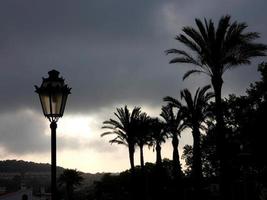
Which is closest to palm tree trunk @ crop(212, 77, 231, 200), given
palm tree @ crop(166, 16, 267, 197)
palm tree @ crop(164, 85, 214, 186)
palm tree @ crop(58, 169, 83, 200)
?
palm tree @ crop(166, 16, 267, 197)

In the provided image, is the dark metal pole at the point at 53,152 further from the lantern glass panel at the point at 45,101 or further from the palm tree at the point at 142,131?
the palm tree at the point at 142,131

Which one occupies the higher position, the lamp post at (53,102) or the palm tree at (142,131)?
the palm tree at (142,131)

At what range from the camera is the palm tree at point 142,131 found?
51969 millimetres

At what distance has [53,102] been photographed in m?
11.5

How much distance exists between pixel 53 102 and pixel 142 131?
1623 inches

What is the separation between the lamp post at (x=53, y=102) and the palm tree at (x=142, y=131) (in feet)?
130

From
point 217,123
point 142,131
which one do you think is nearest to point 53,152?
point 217,123

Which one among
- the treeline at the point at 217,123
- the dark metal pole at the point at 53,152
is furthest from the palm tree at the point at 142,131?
the dark metal pole at the point at 53,152

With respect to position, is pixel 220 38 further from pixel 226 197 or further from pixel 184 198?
pixel 184 198

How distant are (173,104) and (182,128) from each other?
8.83m

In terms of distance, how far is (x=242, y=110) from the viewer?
5378 centimetres

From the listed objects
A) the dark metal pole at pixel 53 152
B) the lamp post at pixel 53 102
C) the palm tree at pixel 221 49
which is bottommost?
the dark metal pole at pixel 53 152

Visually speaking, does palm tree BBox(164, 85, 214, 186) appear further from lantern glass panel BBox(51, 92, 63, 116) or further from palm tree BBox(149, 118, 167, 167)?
lantern glass panel BBox(51, 92, 63, 116)

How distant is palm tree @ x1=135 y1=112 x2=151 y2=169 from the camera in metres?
52.0
